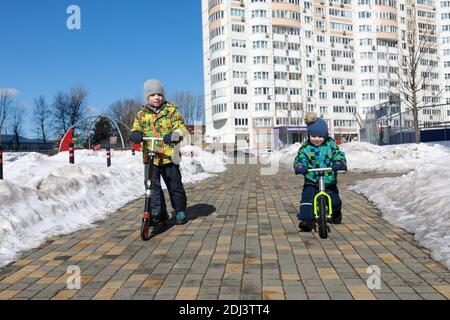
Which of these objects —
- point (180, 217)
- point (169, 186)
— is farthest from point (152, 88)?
point (180, 217)

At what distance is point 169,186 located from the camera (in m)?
6.20

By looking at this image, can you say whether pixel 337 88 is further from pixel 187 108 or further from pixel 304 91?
pixel 187 108

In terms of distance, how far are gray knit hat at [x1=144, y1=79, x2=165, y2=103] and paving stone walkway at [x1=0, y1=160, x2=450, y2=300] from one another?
191cm

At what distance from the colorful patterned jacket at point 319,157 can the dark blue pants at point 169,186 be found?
1.71m

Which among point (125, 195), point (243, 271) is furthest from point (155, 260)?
point (125, 195)

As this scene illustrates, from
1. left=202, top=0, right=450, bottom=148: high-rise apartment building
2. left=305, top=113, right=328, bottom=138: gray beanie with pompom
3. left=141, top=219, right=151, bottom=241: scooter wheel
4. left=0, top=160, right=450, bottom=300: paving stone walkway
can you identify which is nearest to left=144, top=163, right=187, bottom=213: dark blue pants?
left=0, top=160, right=450, bottom=300: paving stone walkway

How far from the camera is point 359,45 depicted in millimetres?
84312

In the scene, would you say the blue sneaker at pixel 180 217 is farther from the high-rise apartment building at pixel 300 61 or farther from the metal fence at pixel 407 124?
the high-rise apartment building at pixel 300 61

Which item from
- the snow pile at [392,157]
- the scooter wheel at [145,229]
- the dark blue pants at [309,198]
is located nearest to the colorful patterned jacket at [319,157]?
the dark blue pants at [309,198]

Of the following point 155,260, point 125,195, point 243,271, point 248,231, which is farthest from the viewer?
point 125,195

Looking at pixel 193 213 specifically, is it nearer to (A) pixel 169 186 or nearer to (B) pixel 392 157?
(A) pixel 169 186

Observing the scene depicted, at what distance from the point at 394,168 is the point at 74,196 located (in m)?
12.5

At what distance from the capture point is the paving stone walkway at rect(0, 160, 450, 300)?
3.43m
